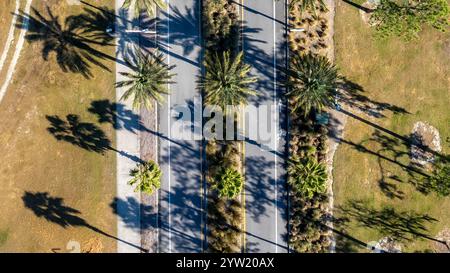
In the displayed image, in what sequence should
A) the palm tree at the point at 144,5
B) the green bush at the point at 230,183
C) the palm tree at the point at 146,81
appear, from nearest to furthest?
1. the palm tree at the point at 146,81
2. the palm tree at the point at 144,5
3. the green bush at the point at 230,183

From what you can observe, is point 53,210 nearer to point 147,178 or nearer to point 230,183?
point 147,178

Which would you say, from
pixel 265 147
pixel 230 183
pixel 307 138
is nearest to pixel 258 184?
pixel 265 147

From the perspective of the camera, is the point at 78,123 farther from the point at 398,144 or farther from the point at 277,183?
the point at 398,144

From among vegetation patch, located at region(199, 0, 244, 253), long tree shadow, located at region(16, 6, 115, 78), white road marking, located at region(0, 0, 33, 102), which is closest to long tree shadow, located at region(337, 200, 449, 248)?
vegetation patch, located at region(199, 0, 244, 253)

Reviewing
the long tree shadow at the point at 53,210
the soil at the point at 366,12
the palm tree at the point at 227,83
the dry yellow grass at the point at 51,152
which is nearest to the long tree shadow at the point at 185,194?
the long tree shadow at the point at 53,210

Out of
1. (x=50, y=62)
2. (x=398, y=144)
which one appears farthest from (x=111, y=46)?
(x=398, y=144)

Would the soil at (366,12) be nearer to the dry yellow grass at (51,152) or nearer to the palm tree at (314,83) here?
the palm tree at (314,83)
